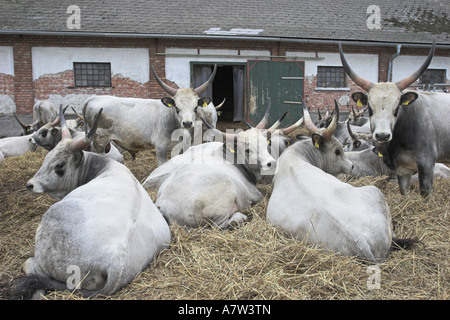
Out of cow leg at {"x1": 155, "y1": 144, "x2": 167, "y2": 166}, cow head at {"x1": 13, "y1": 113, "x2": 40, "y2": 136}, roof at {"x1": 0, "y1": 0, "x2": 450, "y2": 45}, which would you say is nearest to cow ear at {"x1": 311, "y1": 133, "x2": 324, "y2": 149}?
cow leg at {"x1": 155, "y1": 144, "x2": 167, "y2": 166}

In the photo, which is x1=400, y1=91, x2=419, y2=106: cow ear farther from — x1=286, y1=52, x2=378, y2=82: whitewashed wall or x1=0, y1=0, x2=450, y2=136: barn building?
x1=286, y1=52, x2=378, y2=82: whitewashed wall

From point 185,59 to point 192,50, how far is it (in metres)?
0.42

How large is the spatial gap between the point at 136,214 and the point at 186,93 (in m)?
4.17

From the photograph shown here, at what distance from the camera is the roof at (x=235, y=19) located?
1434 centimetres

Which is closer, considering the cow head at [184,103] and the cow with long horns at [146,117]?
the cow head at [184,103]

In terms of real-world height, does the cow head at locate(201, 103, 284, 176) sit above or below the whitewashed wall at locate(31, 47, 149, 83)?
below

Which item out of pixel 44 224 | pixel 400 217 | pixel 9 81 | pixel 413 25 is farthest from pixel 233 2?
pixel 44 224

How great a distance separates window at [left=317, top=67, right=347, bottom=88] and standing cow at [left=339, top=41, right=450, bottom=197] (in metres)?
10.9

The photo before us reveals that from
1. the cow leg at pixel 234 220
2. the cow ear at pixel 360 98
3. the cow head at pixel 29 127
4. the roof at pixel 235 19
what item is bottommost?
the cow head at pixel 29 127

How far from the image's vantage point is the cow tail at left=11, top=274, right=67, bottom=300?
9.18ft

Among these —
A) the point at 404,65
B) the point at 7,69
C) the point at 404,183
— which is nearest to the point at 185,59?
the point at 7,69

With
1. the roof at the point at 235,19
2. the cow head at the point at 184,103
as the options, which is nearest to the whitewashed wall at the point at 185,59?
the roof at the point at 235,19

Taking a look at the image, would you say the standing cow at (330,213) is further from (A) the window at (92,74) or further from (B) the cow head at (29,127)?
(A) the window at (92,74)
